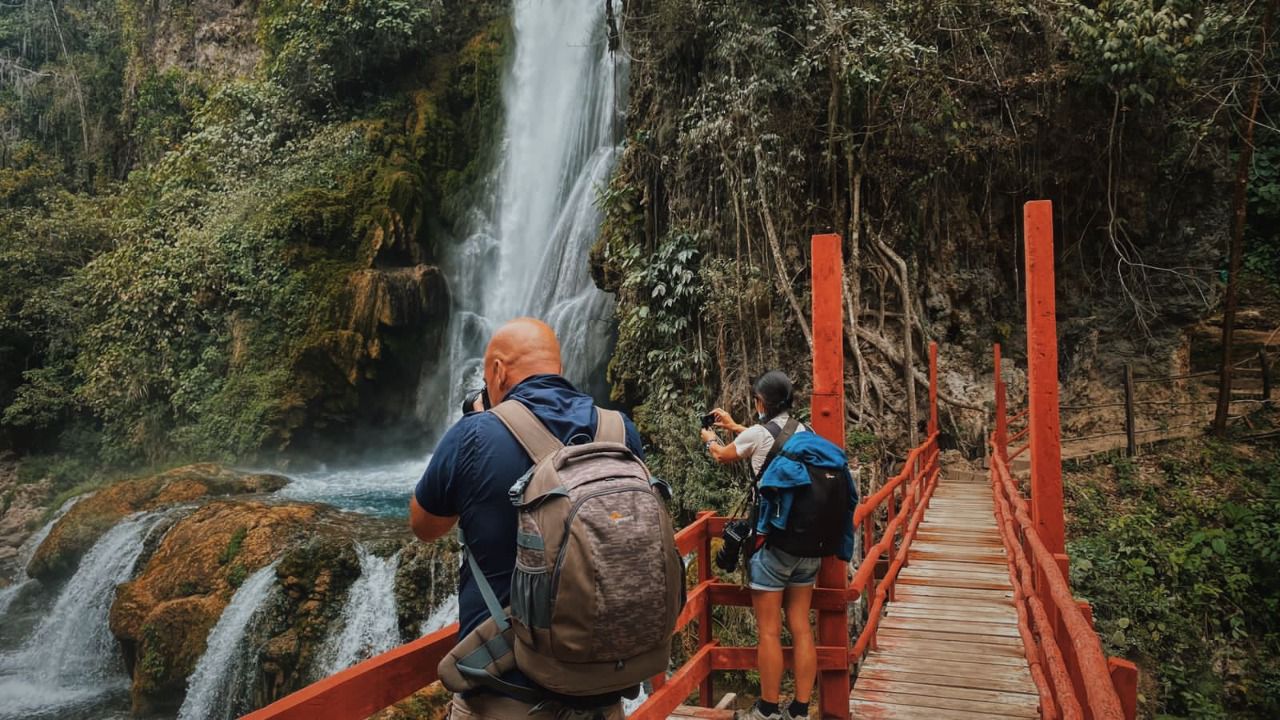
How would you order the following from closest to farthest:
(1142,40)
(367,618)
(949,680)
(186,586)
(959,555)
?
(949,680) < (959,555) < (367,618) < (186,586) < (1142,40)

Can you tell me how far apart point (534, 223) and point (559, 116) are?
267cm

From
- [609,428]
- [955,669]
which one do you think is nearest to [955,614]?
[955,669]

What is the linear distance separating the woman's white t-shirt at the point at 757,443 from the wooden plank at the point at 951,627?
2979 mm

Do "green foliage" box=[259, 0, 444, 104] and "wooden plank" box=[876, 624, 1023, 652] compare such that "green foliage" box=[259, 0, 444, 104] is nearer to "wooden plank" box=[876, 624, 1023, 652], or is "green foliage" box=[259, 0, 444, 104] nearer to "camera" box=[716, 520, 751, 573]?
"wooden plank" box=[876, 624, 1023, 652]

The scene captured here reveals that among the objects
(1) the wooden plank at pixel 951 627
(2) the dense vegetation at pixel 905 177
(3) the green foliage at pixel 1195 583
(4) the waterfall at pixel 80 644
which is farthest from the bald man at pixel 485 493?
(4) the waterfall at pixel 80 644

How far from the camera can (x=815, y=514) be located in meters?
3.71

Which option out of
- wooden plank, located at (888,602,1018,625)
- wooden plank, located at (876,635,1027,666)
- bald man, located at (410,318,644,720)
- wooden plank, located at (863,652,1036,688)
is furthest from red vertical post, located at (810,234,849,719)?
wooden plank, located at (888,602,1018,625)

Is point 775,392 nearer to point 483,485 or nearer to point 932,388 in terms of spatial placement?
point 483,485

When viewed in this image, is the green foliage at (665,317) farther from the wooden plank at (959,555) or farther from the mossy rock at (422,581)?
the wooden plank at (959,555)

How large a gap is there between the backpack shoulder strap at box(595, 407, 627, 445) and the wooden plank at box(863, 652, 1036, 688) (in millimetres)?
3890

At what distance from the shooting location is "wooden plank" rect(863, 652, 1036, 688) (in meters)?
4.92

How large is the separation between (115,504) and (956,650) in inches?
533

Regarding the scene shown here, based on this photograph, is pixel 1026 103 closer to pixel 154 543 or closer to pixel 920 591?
pixel 920 591

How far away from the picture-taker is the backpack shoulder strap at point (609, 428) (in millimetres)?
2059
